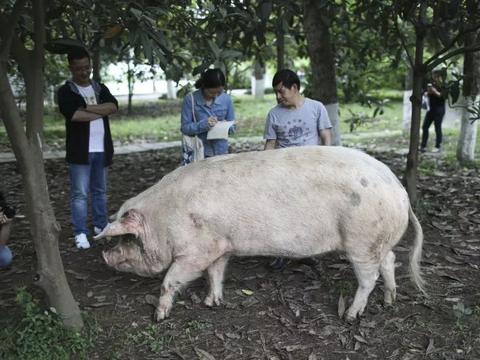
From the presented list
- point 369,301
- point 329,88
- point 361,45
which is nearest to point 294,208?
point 369,301

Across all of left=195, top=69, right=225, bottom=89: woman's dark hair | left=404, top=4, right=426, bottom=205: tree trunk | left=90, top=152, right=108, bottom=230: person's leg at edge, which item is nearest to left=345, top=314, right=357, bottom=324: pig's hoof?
left=195, top=69, right=225, bottom=89: woman's dark hair

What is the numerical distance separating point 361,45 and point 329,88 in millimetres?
1932

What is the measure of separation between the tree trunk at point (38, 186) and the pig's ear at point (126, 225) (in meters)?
0.40

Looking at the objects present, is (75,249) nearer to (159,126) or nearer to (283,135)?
(283,135)

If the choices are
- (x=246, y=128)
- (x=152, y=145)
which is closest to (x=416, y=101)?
(x=152, y=145)

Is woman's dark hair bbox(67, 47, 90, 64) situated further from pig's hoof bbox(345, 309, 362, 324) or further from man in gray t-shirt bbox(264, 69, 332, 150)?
pig's hoof bbox(345, 309, 362, 324)

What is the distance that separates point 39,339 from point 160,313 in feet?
Answer: 2.70

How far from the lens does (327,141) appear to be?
4492mm

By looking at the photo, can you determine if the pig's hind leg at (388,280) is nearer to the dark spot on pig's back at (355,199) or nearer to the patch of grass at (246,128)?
the dark spot on pig's back at (355,199)

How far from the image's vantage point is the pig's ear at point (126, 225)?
3.79 metres

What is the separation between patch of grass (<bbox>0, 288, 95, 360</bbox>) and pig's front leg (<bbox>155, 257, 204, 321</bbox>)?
1.83 ft

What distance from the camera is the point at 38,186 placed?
3.40 metres

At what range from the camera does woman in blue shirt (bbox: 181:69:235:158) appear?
4707 millimetres

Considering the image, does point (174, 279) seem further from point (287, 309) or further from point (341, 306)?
point (341, 306)
